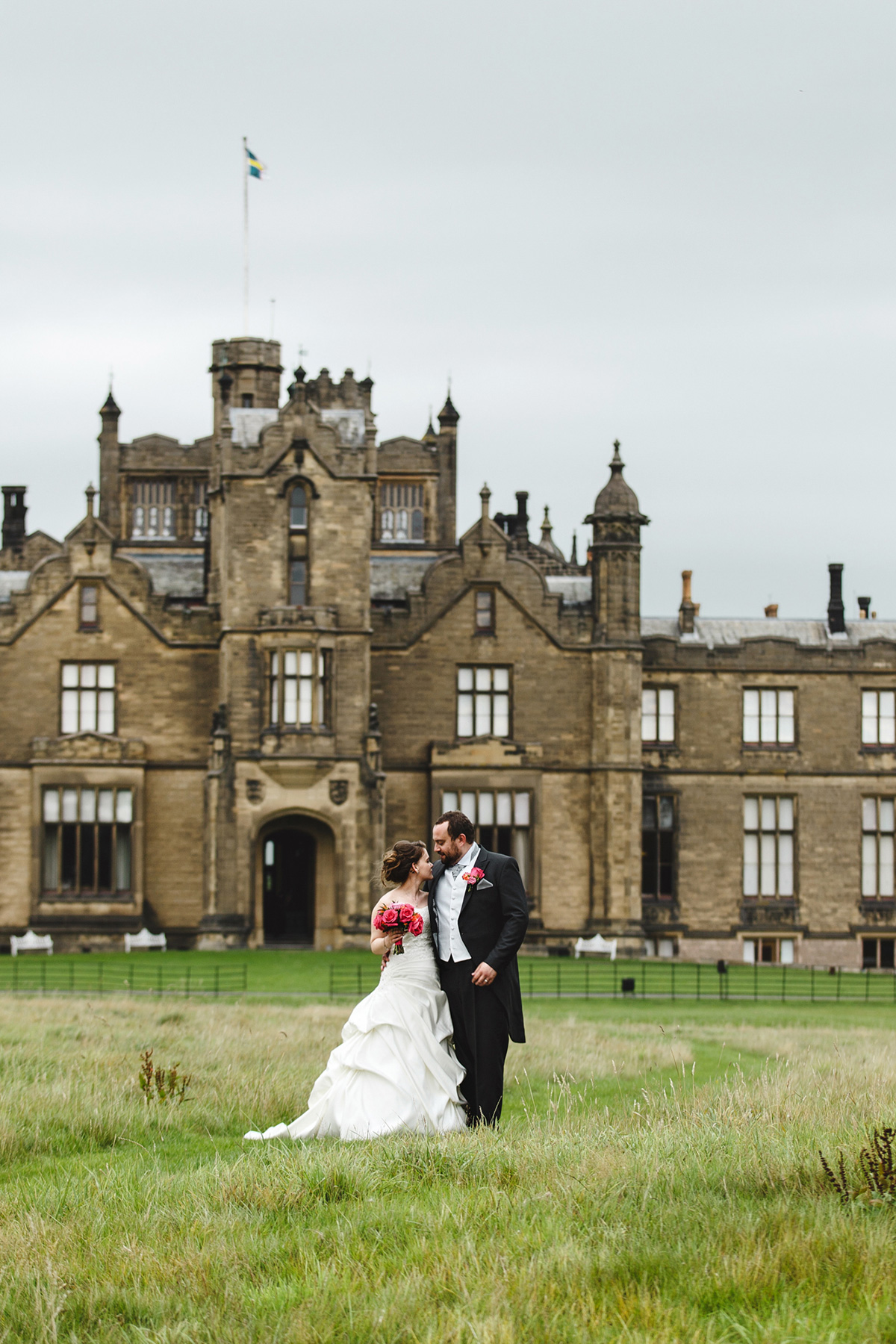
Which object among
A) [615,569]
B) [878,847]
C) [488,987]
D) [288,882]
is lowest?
[288,882]

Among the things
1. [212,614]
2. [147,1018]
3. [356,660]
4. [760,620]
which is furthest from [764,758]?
[147,1018]

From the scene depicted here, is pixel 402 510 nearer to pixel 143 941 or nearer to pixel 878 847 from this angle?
pixel 878 847

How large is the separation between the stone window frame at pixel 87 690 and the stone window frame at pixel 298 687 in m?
4.22

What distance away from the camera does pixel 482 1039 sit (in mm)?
11102

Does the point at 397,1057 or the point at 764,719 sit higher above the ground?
the point at 764,719

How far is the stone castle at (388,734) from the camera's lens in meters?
42.5

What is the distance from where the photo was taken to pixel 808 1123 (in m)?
10.4

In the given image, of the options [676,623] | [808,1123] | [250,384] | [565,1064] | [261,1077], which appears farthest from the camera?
[250,384]

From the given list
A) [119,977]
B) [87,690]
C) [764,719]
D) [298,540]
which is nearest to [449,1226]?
[119,977]

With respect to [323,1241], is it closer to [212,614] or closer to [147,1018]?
[147,1018]

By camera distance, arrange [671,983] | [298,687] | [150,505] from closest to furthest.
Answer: [671,983]
[298,687]
[150,505]

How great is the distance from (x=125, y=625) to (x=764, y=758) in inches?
682

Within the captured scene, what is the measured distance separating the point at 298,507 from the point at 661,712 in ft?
37.3

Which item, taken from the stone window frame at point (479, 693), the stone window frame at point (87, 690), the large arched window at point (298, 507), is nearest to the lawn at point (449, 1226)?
the large arched window at point (298, 507)
